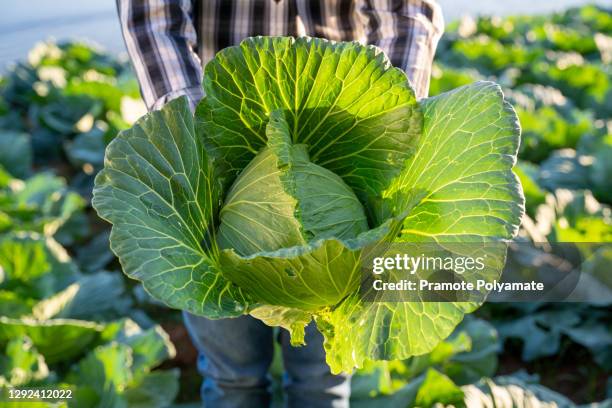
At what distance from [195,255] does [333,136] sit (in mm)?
309

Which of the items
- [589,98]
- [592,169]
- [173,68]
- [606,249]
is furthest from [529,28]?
[173,68]

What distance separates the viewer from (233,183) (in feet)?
4.41

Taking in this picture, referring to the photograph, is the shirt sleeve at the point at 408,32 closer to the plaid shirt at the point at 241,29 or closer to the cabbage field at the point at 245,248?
the plaid shirt at the point at 241,29

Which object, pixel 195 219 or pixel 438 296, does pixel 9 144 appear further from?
pixel 438 296

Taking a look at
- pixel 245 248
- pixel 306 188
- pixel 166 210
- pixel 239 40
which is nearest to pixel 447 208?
pixel 306 188

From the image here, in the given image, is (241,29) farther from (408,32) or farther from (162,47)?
(408,32)

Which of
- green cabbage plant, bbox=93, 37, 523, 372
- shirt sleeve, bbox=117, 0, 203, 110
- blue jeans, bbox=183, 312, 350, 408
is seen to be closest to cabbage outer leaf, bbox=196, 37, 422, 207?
green cabbage plant, bbox=93, 37, 523, 372

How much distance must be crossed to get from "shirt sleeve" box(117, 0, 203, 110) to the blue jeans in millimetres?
485

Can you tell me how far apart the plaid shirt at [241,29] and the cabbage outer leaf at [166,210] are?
215 millimetres

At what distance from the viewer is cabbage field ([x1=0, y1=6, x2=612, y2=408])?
3.99 feet

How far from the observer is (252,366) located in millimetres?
1710

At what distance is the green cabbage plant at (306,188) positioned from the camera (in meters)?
1.17

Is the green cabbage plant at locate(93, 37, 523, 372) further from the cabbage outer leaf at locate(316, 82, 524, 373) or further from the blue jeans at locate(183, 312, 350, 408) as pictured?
the blue jeans at locate(183, 312, 350, 408)

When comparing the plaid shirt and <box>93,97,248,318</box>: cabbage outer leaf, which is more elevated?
the plaid shirt
